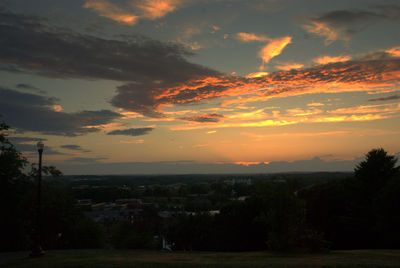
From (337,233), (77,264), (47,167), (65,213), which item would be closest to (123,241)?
(65,213)

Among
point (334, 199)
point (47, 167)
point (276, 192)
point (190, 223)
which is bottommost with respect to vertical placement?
point (190, 223)

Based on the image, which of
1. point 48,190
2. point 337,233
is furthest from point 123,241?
point 337,233

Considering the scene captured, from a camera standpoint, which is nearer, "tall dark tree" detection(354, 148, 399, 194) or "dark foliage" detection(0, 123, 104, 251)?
"dark foliage" detection(0, 123, 104, 251)

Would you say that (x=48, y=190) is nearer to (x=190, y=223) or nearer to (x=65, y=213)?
(x=65, y=213)

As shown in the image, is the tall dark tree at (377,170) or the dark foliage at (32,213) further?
the tall dark tree at (377,170)

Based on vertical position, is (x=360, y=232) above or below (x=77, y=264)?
below

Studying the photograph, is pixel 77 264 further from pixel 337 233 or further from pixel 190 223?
pixel 337 233

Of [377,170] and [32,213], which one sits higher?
[377,170]

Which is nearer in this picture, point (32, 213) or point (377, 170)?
point (32, 213)

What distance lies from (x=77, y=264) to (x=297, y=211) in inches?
509

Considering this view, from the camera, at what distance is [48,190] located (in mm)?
30625

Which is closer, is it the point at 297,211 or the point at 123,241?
the point at 297,211

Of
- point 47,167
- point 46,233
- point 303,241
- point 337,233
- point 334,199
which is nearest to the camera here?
point 303,241

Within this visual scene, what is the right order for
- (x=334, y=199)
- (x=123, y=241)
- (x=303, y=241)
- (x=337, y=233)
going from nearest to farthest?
(x=303, y=241) → (x=123, y=241) → (x=337, y=233) → (x=334, y=199)
